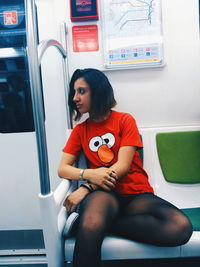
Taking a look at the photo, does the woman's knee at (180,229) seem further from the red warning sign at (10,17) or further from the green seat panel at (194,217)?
the red warning sign at (10,17)

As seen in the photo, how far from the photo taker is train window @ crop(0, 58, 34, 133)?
77.0 inches

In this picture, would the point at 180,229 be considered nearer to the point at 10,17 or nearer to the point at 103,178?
the point at 103,178

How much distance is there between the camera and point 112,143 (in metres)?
1.46

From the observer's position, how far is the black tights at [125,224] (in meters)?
1.09

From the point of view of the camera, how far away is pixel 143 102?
1896mm

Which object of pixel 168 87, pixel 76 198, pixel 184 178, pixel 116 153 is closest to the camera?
pixel 76 198

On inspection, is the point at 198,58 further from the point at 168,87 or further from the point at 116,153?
the point at 116,153

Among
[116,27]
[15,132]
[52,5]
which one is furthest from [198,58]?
[15,132]

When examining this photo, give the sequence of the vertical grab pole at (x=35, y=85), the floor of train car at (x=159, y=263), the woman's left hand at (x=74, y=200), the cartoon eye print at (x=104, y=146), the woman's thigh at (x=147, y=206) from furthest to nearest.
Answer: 1. the floor of train car at (x=159, y=263)
2. the cartoon eye print at (x=104, y=146)
3. the woman's left hand at (x=74, y=200)
4. the woman's thigh at (x=147, y=206)
5. the vertical grab pole at (x=35, y=85)

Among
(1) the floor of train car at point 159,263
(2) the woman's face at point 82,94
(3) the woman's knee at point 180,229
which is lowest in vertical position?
(1) the floor of train car at point 159,263

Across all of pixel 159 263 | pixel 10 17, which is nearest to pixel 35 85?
pixel 10 17

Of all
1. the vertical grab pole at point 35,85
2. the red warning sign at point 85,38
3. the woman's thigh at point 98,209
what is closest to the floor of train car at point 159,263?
the woman's thigh at point 98,209

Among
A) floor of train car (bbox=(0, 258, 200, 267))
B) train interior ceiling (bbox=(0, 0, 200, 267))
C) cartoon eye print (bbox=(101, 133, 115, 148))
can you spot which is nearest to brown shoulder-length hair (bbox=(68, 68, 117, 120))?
cartoon eye print (bbox=(101, 133, 115, 148))

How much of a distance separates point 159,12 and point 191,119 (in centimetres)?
86
